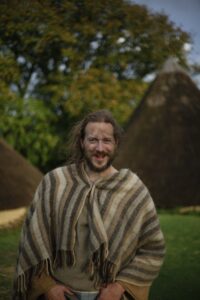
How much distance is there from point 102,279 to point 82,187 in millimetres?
478

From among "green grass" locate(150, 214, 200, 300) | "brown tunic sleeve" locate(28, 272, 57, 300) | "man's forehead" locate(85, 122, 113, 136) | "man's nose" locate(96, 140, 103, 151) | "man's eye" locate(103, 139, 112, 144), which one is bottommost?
"green grass" locate(150, 214, 200, 300)

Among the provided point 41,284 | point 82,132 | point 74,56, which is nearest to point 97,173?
point 82,132

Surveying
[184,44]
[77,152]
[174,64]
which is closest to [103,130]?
[77,152]

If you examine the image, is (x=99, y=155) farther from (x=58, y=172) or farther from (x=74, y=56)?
(x=74, y=56)

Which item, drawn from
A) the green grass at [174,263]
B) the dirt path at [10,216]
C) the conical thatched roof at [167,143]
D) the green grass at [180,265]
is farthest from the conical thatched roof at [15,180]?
A: the conical thatched roof at [167,143]

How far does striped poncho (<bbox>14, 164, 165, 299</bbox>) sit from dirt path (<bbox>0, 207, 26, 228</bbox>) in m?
7.85

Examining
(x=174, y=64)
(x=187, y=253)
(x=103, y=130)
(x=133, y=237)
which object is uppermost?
(x=174, y=64)

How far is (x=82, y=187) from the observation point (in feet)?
9.50

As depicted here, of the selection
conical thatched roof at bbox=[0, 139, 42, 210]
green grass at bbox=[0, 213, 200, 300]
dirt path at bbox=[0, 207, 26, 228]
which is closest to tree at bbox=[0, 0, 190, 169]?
conical thatched roof at bbox=[0, 139, 42, 210]

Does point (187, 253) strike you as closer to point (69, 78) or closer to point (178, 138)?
point (178, 138)

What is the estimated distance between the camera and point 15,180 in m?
11.7

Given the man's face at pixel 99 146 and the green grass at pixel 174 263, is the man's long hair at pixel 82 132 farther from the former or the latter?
the green grass at pixel 174 263

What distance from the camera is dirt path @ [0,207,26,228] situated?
10.7 m

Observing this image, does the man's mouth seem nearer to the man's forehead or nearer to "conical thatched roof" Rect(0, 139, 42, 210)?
the man's forehead
